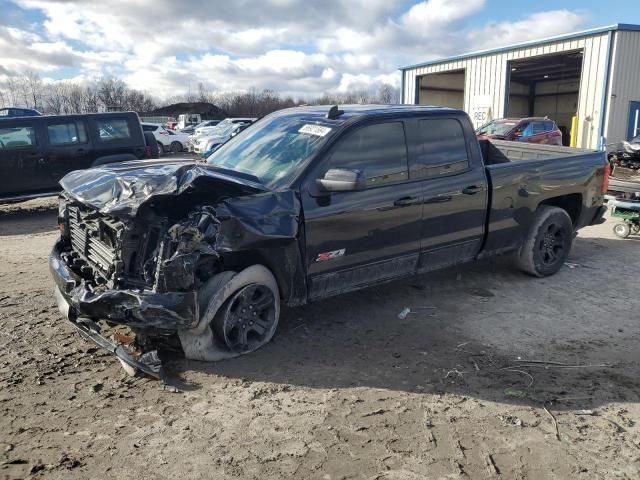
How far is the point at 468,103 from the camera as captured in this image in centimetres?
2423

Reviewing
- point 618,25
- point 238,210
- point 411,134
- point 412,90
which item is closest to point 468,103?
point 412,90

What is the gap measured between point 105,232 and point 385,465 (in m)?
2.52

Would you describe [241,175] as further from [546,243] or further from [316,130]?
[546,243]

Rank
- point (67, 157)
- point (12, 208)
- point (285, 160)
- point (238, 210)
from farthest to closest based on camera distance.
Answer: point (12, 208)
point (67, 157)
point (285, 160)
point (238, 210)

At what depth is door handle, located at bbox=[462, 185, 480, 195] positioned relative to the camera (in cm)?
498

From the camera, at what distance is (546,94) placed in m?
34.0

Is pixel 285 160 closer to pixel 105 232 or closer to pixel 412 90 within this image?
pixel 105 232

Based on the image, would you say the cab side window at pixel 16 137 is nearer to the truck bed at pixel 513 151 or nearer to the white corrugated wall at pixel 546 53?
the truck bed at pixel 513 151

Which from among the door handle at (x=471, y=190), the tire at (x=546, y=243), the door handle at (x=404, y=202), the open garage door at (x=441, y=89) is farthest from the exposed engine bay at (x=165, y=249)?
the open garage door at (x=441, y=89)

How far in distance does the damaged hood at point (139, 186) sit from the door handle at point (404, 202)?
122 centimetres

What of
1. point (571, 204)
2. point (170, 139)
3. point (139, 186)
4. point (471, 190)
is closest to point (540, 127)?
point (571, 204)

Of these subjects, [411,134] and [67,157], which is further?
[67,157]

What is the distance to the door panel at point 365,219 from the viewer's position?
410cm

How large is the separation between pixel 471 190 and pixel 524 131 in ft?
42.7
